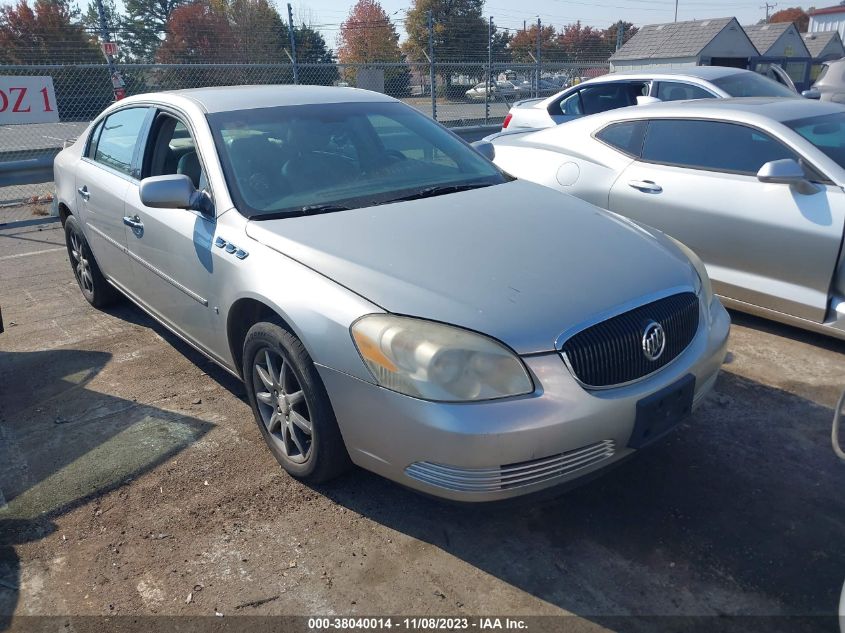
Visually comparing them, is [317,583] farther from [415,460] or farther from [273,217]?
[273,217]

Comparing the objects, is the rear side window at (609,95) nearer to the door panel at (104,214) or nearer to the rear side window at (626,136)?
the rear side window at (626,136)

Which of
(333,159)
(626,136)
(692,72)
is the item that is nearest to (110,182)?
(333,159)

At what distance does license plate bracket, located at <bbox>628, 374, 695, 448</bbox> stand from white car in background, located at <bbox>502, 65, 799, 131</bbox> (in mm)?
5676

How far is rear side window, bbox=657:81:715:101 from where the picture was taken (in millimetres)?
8159

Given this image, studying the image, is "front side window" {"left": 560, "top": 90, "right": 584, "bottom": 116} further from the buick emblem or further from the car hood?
the buick emblem

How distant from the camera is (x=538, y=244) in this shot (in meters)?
2.96

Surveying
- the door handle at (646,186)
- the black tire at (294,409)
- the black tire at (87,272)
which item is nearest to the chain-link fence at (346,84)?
the door handle at (646,186)

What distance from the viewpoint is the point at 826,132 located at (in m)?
4.50

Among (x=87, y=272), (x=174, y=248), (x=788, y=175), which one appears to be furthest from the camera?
(x=87, y=272)

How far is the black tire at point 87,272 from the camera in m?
5.09

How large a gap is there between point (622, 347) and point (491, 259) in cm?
61

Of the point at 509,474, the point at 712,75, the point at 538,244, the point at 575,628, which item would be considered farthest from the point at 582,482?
the point at 712,75

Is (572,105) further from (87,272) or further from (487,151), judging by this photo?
(87,272)

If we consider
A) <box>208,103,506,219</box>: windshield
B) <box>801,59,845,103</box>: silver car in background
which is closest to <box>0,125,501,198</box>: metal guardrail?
<box>208,103,506,219</box>: windshield
